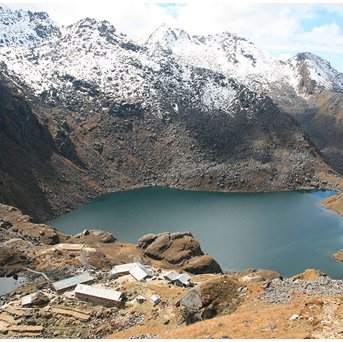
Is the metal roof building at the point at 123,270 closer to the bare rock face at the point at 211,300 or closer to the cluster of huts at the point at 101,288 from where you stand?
the cluster of huts at the point at 101,288

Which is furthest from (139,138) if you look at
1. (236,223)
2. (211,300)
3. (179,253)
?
(211,300)

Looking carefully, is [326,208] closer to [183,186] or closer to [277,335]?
[183,186]

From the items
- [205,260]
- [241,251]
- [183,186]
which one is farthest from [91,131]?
[205,260]

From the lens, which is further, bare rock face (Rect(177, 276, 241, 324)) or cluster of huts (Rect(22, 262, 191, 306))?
cluster of huts (Rect(22, 262, 191, 306))

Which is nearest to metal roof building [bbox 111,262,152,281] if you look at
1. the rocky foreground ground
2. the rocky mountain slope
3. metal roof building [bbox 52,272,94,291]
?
the rocky foreground ground

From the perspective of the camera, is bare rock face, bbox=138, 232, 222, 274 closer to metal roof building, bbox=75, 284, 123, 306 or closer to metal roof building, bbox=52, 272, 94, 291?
metal roof building, bbox=52, 272, 94, 291

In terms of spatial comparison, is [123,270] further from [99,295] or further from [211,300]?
[211,300]
